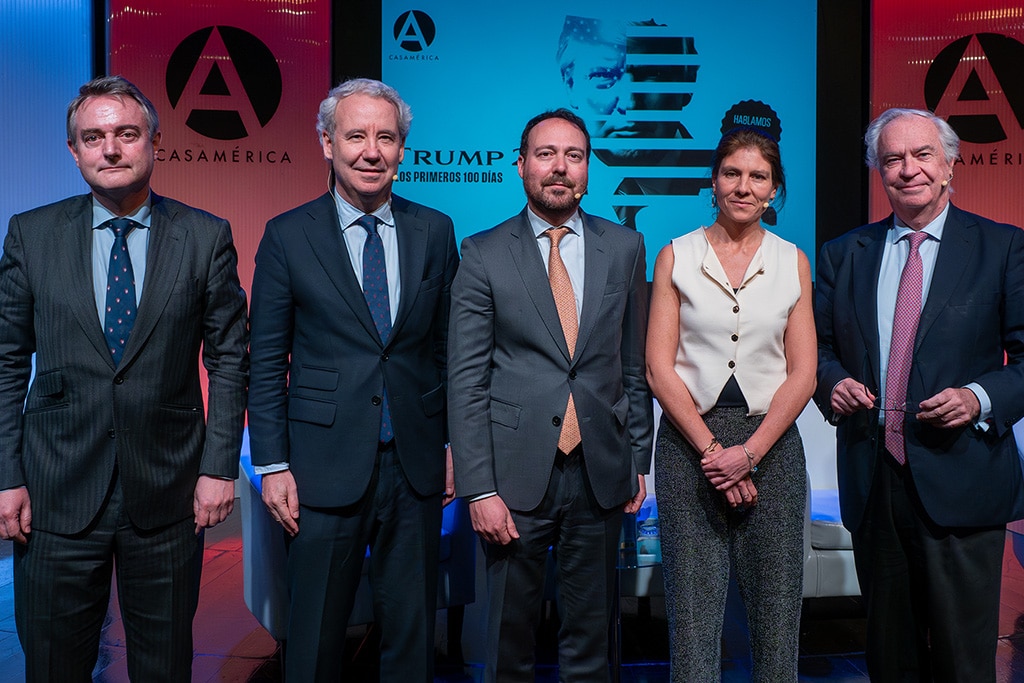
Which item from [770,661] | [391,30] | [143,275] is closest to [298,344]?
[143,275]

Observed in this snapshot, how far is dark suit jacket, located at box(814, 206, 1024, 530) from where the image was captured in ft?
7.35

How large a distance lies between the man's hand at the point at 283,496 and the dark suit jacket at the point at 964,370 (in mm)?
1495

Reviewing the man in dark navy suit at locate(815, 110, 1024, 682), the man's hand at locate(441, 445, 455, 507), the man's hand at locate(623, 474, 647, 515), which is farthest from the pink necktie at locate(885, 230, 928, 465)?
the man's hand at locate(441, 445, 455, 507)

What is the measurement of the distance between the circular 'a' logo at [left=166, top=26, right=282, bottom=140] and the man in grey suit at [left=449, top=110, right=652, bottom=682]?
3998mm

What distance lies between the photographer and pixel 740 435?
2236mm

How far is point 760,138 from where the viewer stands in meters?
2.26

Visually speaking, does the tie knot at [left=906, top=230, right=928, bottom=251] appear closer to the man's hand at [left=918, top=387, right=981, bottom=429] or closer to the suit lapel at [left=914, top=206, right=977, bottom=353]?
the suit lapel at [left=914, top=206, right=977, bottom=353]

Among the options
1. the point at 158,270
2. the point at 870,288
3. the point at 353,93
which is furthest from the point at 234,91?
the point at 870,288

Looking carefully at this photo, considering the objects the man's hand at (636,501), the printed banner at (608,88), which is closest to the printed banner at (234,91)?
the printed banner at (608,88)

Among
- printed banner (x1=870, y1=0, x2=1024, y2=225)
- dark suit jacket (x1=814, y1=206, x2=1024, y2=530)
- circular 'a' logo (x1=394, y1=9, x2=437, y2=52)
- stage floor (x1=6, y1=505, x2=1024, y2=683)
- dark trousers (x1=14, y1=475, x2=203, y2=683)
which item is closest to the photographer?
dark trousers (x1=14, y1=475, x2=203, y2=683)

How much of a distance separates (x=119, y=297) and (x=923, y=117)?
7.13 feet

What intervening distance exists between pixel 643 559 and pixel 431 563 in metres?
1.21

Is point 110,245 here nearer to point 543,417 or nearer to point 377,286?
point 377,286

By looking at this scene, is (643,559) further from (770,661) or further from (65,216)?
(65,216)
